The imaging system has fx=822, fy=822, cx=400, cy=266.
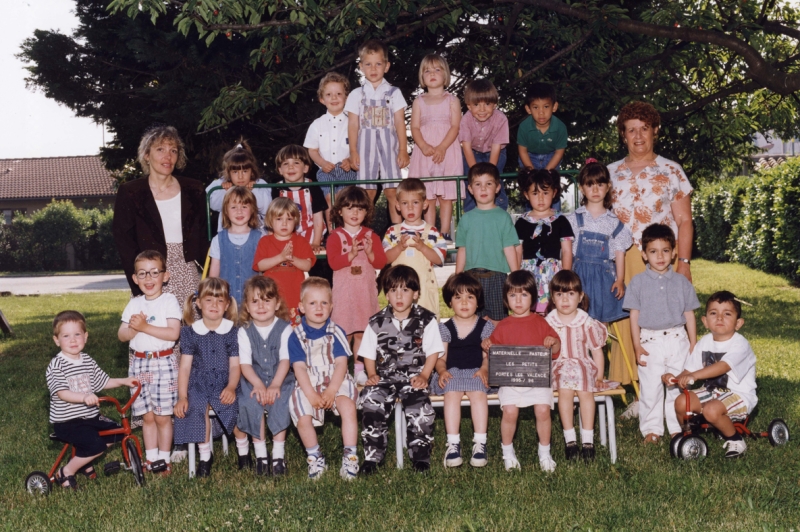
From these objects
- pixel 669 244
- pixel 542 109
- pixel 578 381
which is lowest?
pixel 578 381

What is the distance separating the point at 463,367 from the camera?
5582mm

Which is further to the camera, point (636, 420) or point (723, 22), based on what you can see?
point (723, 22)

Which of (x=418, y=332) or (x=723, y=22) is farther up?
(x=723, y=22)

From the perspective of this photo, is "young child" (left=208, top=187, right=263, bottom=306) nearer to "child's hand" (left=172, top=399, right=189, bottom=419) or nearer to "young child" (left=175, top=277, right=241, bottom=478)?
"young child" (left=175, top=277, right=241, bottom=478)

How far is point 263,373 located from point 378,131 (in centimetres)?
276

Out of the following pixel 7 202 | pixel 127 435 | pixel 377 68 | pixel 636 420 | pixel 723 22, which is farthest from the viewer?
pixel 7 202

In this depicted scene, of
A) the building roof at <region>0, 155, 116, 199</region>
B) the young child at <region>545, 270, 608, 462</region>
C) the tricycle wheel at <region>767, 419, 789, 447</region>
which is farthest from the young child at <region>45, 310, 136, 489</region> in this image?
the building roof at <region>0, 155, 116, 199</region>

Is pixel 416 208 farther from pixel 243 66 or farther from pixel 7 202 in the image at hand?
pixel 7 202

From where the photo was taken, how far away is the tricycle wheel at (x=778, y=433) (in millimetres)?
5672

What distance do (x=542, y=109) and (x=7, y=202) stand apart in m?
50.3

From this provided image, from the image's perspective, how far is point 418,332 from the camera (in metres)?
5.55

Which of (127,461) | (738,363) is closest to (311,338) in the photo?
(127,461)

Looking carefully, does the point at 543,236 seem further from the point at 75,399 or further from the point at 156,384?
the point at 75,399

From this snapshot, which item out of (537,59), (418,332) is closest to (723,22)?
(537,59)
